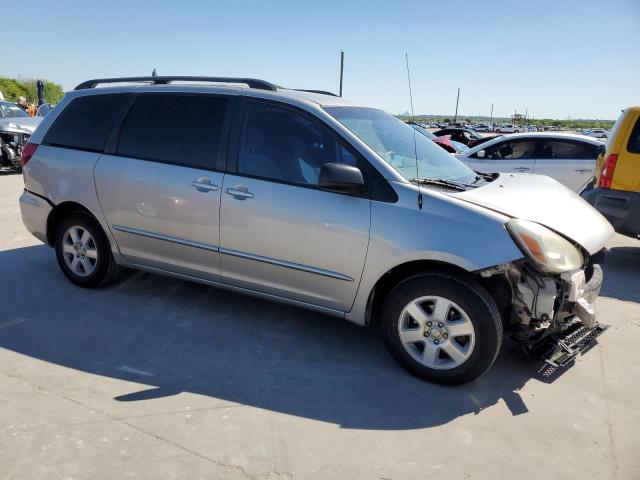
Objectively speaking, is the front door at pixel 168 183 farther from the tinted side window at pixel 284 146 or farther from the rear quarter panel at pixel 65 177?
the tinted side window at pixel 284 146

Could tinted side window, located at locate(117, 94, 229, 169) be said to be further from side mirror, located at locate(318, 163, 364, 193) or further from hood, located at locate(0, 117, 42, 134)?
hood, located at locate(0, 117, 42, 134)

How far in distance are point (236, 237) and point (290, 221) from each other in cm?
48

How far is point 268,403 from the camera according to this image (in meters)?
2.95

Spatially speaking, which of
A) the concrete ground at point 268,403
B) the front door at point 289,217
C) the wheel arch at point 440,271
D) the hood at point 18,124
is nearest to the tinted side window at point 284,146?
the front door at point 289,217

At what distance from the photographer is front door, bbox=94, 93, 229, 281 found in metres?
3.82

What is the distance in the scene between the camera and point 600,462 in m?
2.57

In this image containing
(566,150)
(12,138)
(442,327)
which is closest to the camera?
(442,327)

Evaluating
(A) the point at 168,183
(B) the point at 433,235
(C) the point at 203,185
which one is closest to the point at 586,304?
(B) the point at 433,235

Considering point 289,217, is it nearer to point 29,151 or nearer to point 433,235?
point 433,235

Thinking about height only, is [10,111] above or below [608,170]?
above

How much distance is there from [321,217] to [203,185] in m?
1.00

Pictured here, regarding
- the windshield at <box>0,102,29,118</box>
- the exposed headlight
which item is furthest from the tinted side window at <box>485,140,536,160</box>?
the windshield at <box>0,102,29,118</box>

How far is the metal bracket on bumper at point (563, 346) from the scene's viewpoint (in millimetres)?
3307

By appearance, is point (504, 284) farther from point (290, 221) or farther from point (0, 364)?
point (0, 364)
